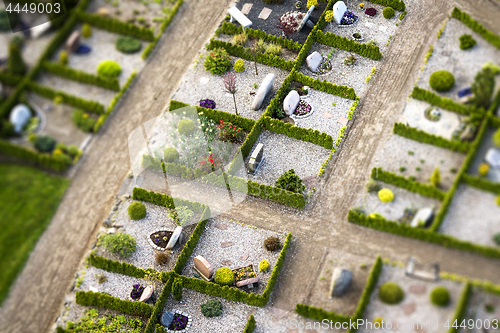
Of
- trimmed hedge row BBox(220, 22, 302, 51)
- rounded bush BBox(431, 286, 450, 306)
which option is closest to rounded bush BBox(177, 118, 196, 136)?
trimmed hedge row BBox(220, 22, 302, 51)

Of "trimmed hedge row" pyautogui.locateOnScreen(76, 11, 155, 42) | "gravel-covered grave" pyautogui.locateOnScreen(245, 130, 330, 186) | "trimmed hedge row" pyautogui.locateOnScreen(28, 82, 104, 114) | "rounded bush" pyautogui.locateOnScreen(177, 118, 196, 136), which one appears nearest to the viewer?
"gravel-covered grave" pyautogui.locateOnScreen(245, 130, 330, 186)

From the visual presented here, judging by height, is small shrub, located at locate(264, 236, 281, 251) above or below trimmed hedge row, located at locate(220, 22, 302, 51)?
below

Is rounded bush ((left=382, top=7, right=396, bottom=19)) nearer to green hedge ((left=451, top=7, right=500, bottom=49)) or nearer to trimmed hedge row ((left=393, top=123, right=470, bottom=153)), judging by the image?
green hedge ((left=451, top=7, right=500, bottom=49))

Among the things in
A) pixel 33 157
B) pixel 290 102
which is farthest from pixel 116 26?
pixel 290 102

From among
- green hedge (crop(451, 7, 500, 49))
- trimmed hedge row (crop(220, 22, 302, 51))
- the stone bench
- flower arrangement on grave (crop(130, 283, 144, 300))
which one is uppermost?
green hedge (crop(451, 7, 500, 49))

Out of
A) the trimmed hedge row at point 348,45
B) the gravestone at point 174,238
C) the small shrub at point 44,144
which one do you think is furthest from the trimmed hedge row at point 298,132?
the small shrub at point 44,144

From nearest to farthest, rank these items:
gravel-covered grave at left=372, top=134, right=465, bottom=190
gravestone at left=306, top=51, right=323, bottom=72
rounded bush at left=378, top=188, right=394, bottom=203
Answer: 1. gravel-covered grave at left=372, top=134, right=465, bottom=190
2. rounded bush at left=378, top=188, right=394, bottom=203
3. gravestone at left=306, top=51, right=323, bottom=72
